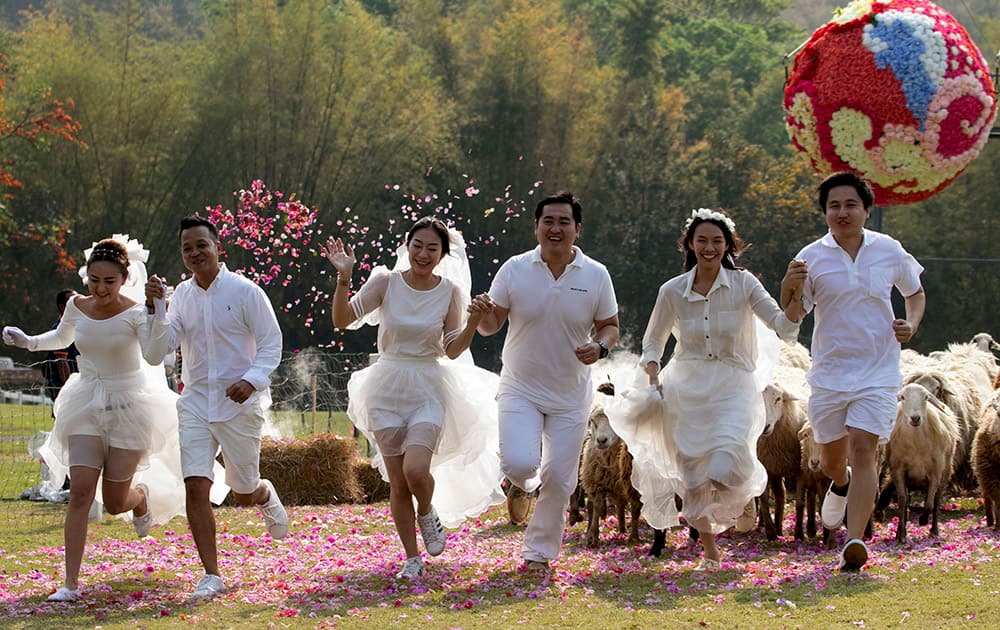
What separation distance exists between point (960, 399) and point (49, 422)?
14.2m

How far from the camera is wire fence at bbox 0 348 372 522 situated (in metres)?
12.6

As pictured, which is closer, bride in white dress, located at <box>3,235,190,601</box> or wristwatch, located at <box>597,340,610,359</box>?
bride in white dress, located at <box>3,235,190,601</box>

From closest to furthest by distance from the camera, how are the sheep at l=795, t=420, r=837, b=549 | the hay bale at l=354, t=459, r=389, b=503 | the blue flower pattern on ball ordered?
the sheep at l=795, t=420, r=837, b=549, the blue flower pattern on ball, the hay bale at l=354, t=459, r=389, b=503

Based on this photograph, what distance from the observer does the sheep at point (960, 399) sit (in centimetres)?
1123

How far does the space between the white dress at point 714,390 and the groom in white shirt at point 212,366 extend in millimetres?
2405

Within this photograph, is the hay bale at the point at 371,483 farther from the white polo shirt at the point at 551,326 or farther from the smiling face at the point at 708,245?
the smiling face at the point at 708,245

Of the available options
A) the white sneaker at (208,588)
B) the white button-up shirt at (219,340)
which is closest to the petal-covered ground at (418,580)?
the white sneaker at (208,588)

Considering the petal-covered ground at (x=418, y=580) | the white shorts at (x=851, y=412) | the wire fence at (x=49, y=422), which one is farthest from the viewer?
the wire fence at (x=49, y=422)

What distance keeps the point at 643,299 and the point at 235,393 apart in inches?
1186

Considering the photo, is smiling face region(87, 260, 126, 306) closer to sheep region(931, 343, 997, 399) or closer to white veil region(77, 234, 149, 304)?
white veil region(77, 234, 149, 304)

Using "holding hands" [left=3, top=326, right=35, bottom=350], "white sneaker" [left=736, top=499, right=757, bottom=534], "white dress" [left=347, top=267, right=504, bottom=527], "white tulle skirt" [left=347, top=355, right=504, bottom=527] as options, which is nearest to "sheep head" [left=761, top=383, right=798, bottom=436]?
"white sneaker" [left=736, top=499, right=757, bottom=534]

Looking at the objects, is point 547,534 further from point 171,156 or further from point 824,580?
point 171,156

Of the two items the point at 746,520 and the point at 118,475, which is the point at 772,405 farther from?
the point at 118,475

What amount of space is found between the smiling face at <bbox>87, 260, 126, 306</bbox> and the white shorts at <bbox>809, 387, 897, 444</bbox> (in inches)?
163
